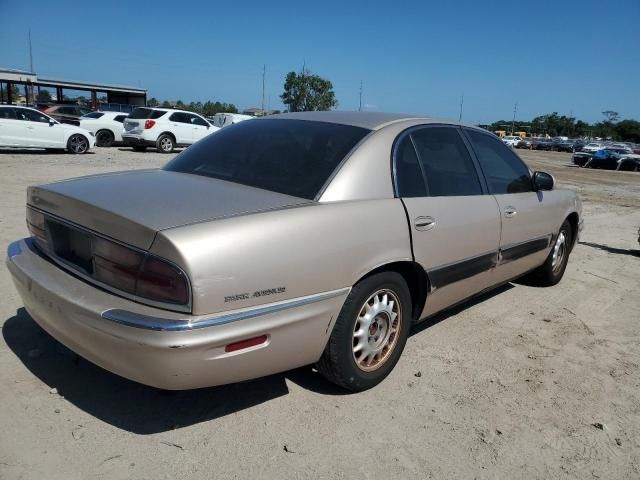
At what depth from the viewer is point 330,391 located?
297cm

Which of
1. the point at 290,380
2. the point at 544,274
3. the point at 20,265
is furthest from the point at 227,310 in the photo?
the point at 544,274

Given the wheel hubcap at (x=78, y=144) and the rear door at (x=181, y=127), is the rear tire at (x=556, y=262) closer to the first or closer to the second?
the wheel hubcap at (x=78, y=144)

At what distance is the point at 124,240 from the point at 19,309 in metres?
2.03

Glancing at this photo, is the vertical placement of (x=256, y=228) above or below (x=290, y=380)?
above

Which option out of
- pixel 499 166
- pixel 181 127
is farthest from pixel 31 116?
pixel 499 166

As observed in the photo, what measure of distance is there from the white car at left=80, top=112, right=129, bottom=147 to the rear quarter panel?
62.1 ft

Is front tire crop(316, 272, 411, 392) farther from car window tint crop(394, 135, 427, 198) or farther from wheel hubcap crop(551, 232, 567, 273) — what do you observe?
wheel hubcap crop(551, 232, 567, 273)

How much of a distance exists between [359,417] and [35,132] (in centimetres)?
1526

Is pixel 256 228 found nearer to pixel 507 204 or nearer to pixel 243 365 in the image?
pixel 243 365

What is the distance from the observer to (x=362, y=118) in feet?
11.3

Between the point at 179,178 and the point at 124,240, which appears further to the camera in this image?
the point at 179,178

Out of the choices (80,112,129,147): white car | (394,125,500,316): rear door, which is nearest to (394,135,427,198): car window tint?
(394,125,500,316): rear door

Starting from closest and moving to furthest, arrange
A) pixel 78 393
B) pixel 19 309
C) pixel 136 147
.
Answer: pixel 78 393 < pixel 19 309 < pixel 136 147

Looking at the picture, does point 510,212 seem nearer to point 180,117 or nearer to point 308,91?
point 180,117
